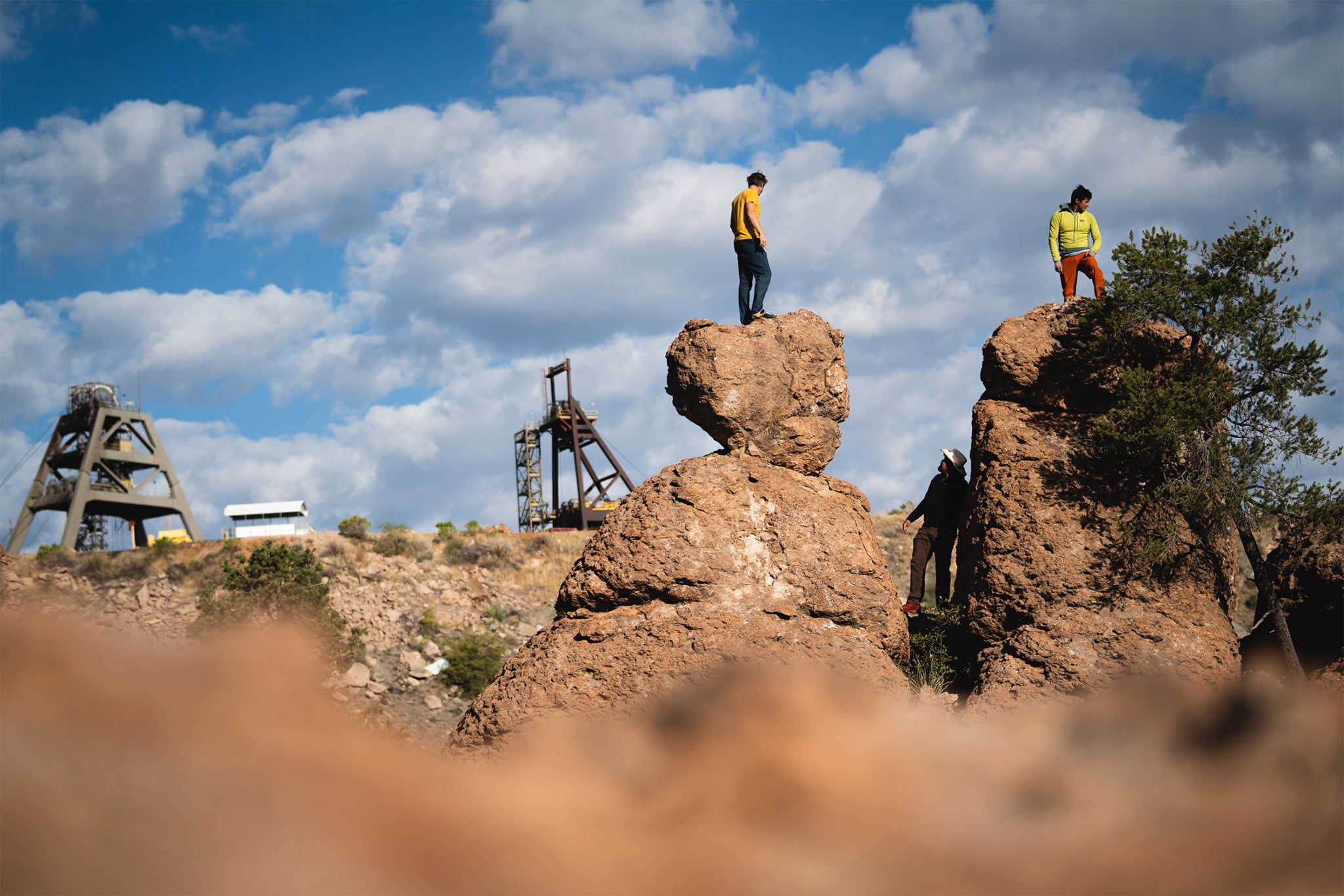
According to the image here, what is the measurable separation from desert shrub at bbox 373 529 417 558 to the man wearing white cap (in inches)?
898

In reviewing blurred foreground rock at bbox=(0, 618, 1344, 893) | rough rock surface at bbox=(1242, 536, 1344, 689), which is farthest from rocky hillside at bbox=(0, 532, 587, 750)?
blurred foreground rock at bbox=(0, 618, 1344, 893)

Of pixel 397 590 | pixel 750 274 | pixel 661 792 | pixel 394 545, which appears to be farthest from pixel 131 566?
pixel 661 792

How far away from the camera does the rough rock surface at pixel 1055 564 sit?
753 cm

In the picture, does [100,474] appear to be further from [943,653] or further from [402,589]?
[943,653]

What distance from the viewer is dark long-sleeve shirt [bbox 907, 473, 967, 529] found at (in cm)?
917

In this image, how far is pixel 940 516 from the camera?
9.18 metres

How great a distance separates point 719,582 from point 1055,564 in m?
2.94

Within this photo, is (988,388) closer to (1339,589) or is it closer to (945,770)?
(1339,589)

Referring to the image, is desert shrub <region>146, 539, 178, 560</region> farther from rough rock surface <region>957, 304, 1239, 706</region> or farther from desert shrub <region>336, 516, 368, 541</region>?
rough rock surface <region>957, 304, 1239, 706</region>

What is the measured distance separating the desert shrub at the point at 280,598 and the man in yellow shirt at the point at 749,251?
13129 millimetres

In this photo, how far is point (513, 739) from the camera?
6.16 metres

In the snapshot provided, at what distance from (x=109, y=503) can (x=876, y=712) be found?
37548 mm

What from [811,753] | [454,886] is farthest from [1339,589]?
[454,886]

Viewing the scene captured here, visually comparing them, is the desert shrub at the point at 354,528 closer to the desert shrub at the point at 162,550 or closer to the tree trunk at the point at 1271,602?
the desert shrub at the point at 162,550
